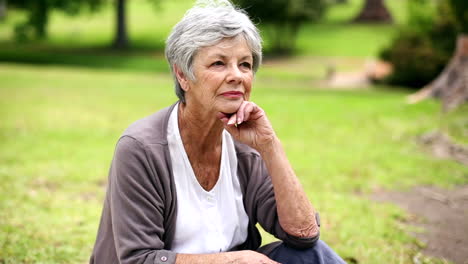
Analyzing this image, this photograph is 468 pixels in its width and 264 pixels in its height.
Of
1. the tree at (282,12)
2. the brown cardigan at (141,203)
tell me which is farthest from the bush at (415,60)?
the brown cardigan at (141,203)

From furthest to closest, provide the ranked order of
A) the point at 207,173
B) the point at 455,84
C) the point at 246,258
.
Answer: the point at 455,84 < the point at 207,173 < the point at 246,258

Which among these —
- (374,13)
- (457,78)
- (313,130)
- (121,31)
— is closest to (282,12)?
(121,31)

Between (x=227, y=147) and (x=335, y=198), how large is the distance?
11.6 feet

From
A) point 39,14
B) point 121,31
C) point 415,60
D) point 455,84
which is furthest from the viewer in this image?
point 121,31

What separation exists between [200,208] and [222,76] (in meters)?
0.69

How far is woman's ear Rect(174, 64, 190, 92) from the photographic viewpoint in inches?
112

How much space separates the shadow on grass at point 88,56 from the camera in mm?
24516

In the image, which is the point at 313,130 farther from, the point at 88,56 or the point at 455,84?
the point at 88,56

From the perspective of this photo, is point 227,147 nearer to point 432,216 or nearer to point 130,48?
point 432,216

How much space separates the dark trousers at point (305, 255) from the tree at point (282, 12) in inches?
957

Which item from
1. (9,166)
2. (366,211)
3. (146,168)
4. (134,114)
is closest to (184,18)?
(146,168)

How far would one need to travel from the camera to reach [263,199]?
9.97ft

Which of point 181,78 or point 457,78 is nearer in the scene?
point 181,78

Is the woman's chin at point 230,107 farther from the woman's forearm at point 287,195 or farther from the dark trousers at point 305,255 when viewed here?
the dark trousers at point 305,255
